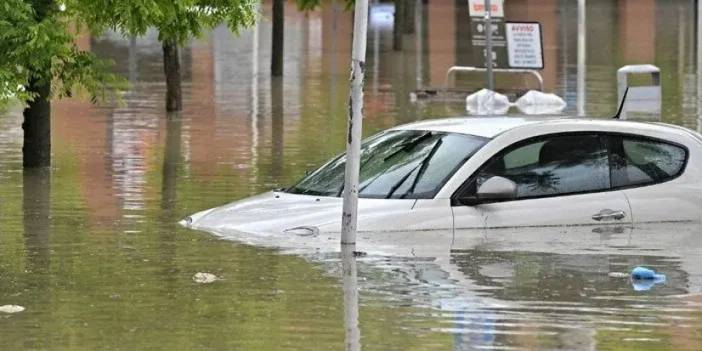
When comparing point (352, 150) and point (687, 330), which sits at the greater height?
point (352, 150)

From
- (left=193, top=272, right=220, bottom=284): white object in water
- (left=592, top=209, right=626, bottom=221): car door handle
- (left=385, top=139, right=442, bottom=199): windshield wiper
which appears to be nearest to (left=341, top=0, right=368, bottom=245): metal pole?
(left=385, top=139, right=442, bottom=199): windshield wiper

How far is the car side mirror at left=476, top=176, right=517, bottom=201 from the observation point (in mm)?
12930

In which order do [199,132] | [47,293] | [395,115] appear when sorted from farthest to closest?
[395,115], [199,132], [47,293]

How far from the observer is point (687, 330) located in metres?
9.85

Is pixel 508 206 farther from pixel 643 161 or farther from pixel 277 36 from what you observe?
pixel 277 36

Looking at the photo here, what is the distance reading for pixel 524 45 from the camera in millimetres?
31969

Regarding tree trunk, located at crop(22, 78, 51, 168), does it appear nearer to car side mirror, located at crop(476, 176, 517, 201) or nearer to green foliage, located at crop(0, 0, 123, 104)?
green foliage, located at crop(0, 0, 123, 104)

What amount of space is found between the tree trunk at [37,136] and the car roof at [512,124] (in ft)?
23.0

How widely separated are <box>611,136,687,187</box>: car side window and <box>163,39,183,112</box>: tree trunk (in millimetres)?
12586

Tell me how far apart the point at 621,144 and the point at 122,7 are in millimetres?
3947

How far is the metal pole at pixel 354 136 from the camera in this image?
12680 mm

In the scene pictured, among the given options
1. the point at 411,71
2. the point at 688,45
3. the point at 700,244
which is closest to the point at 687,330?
the point at 700,244

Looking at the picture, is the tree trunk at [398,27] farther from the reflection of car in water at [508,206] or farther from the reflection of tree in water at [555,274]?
the reflection of tree in water at [555,274]

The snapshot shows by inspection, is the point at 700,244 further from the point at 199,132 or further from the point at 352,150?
the point at 199,132
